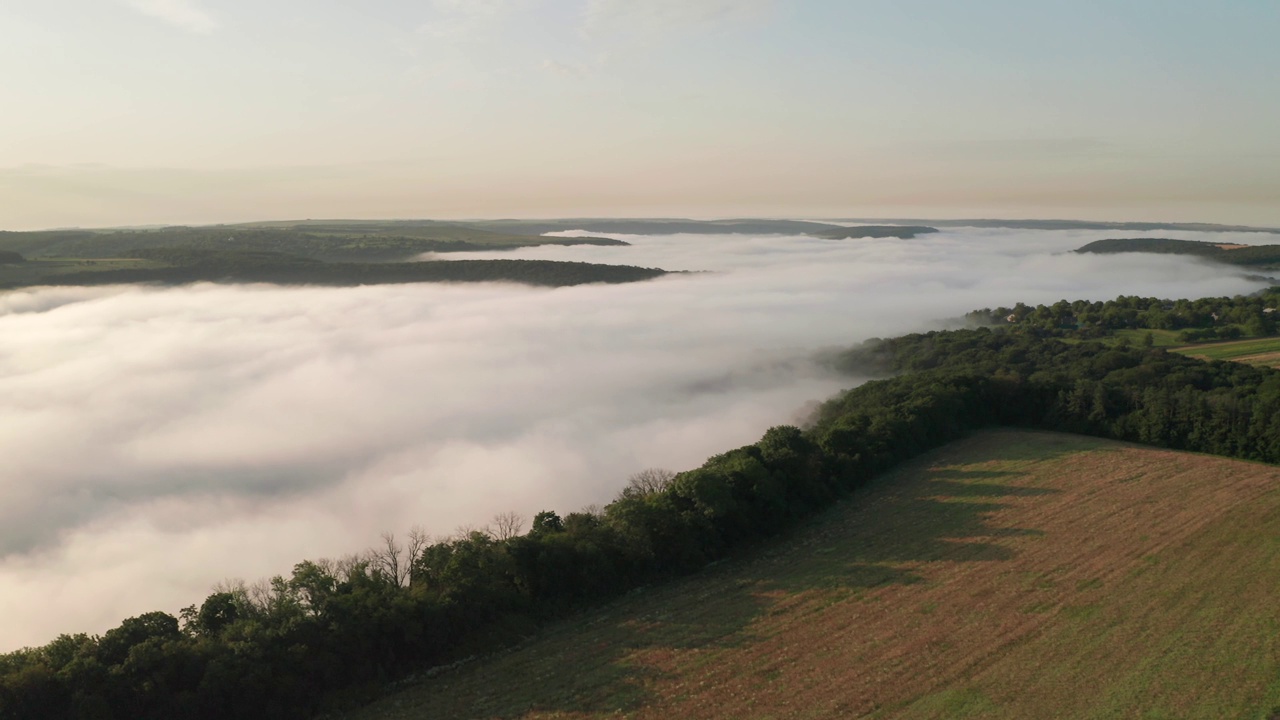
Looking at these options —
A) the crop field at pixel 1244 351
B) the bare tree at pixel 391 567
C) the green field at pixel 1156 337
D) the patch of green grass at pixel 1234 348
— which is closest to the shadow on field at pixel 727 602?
the bare tree at pixel 391 567

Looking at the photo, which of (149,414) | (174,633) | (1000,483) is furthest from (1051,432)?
(149,414)

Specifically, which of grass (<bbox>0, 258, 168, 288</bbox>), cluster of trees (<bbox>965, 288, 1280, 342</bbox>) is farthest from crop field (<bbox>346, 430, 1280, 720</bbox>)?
grass (<bbox>0, 258, 168, 288</bbox>)

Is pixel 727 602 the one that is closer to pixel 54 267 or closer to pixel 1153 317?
pixel 1153 317

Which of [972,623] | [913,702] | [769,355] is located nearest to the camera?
[913,702]

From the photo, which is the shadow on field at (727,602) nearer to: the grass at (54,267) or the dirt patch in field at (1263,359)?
A: the dirt patch in field at (1263,359)

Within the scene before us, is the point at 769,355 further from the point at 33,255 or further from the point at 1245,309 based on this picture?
the point at 33,255

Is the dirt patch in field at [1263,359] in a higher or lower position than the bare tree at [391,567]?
→ higher

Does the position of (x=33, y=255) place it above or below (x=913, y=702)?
above
